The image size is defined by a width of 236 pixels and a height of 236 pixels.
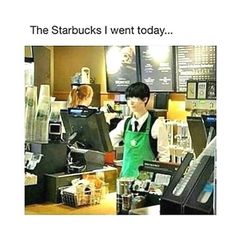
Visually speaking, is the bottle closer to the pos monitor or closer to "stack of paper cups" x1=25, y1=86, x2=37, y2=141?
the pos monitor

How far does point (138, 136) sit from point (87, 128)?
0.43 feet

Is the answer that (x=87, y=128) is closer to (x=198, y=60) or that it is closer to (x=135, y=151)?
(x=135, y=151)

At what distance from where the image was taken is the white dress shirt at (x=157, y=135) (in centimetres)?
103

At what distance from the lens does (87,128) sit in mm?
1130

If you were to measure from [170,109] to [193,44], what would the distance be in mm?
139

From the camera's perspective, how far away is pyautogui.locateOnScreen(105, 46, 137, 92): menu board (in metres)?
0.99

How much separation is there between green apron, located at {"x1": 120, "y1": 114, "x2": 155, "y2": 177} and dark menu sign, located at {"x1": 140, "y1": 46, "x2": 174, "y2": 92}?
0.24 feet

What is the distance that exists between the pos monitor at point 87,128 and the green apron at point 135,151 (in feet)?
0.13

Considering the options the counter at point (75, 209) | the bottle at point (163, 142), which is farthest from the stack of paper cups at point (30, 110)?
the bottle at point (163, 142)

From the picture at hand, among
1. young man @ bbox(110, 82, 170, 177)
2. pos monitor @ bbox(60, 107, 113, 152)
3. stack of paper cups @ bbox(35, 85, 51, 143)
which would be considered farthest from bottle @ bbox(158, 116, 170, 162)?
stack of paper cups @ bbox(35, 85, 51, 143)

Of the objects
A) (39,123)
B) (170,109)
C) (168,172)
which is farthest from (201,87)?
(39,123)
